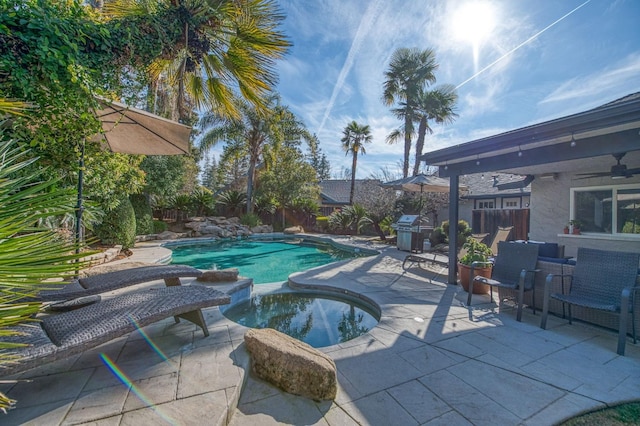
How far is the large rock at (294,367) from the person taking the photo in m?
2.22

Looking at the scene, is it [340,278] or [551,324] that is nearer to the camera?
[551,324]

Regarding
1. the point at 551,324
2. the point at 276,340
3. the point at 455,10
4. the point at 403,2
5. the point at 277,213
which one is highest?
the point at 403,2

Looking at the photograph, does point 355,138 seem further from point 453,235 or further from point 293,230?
point 453,235

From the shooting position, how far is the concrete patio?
1902mm

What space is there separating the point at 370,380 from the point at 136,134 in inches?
183

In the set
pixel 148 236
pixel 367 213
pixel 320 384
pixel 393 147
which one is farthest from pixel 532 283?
pixel 393 147

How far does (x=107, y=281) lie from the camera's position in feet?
10.5

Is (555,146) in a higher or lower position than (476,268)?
higher

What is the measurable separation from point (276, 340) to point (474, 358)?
6.91 feet

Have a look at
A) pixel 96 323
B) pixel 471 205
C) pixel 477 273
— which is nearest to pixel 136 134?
pixel 96 323

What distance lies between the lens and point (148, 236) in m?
12.4

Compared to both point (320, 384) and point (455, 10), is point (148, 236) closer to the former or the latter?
point (320, 384)

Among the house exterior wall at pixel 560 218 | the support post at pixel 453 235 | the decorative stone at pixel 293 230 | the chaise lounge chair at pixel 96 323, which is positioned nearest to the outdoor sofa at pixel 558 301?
the support post at pixel 453 235

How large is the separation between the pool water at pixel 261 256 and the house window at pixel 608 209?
635 centimetres
